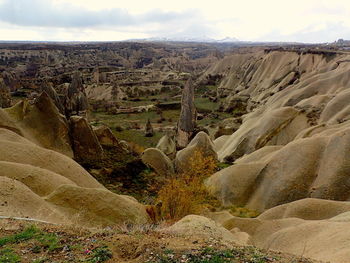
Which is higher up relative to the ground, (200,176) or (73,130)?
(73,130)

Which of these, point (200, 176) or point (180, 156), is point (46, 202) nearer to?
point (200, 176)

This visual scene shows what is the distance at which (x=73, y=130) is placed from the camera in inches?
1121

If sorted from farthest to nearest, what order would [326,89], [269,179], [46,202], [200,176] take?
1. [326,89]
2. [200,176]
3. [269,179]
4. [46,202]

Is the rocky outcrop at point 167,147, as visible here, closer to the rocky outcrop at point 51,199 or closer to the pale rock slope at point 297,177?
the pale rock slope at point 297,177

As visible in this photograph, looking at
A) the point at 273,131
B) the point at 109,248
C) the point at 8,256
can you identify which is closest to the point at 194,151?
the point at 273,131

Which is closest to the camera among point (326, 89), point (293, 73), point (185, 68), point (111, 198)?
point (111, 198)

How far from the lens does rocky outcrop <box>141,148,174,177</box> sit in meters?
31.0

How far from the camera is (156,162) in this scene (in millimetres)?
31641

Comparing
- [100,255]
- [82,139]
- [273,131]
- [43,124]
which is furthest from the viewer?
[273,131]

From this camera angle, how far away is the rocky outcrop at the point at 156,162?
31.0 metres

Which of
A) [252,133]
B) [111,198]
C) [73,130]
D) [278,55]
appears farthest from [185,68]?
[111,198]

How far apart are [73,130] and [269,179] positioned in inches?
620

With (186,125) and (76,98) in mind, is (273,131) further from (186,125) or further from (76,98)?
(76,98)

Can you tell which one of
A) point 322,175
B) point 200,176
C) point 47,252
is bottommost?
point 200,176
